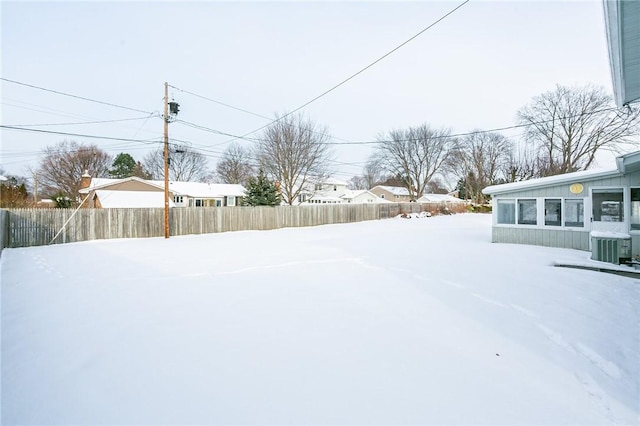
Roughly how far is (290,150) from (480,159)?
101 ft

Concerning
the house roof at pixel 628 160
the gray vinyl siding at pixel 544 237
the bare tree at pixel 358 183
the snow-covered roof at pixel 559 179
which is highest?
the bare tree at pixel 358 183

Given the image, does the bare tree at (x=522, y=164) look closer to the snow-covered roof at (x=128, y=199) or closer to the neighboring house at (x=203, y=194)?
the neighboring house at (x=203, y=194)

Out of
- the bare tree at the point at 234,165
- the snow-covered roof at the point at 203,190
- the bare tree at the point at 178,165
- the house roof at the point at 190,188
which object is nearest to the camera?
the house roof at the point at 190,188

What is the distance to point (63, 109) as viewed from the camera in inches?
650

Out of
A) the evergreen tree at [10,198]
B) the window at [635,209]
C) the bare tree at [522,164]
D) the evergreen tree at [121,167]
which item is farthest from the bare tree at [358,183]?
the window at [635,209]

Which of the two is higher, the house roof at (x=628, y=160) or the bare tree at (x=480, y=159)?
the bare tree at (x=480, y=159)

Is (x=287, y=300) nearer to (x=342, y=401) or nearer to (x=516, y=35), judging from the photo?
(x=342, y=401)

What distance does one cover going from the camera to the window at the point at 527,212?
11.6 meters

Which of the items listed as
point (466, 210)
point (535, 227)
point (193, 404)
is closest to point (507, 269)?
point (535, 227)

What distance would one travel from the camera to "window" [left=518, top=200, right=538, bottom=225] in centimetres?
1162

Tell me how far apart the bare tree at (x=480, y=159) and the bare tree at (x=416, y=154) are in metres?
2.32

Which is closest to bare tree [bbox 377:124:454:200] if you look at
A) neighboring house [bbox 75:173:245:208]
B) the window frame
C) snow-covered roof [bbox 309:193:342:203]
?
snow-covered roof [bbox 309:193:342:203]

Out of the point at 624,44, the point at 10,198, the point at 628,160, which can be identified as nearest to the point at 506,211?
the point at 628,160

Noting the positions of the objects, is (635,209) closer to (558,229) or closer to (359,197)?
(558,229)
